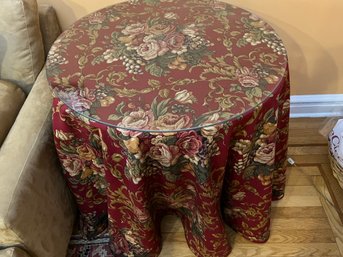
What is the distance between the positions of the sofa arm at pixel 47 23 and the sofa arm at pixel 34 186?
213 millimetres

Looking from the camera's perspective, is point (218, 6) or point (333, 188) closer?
point (218, 6)

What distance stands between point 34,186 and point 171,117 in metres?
0.46

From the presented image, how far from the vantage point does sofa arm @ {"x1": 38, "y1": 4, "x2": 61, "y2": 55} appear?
4.73ft

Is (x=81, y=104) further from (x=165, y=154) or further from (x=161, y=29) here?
(x=161, y=29)

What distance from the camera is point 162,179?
1098 mm

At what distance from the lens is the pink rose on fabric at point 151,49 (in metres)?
1.14

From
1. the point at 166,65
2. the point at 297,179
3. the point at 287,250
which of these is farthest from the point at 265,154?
A: the point at 297,179

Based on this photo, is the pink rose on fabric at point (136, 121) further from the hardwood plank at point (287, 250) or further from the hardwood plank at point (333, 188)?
the hardwood plank at point (333, 188)

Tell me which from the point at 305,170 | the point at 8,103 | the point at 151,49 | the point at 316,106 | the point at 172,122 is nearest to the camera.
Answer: the point at 172,122

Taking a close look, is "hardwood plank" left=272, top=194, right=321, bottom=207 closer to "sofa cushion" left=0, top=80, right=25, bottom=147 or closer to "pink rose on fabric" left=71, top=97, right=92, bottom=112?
"pink rose on fabric" left=71, top=97, right=92, bottom=112

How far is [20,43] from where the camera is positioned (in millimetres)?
1330

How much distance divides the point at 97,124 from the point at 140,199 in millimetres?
254

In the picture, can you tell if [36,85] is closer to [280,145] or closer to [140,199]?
[140,199]

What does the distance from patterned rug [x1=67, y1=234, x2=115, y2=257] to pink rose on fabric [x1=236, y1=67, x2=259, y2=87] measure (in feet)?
2.66
